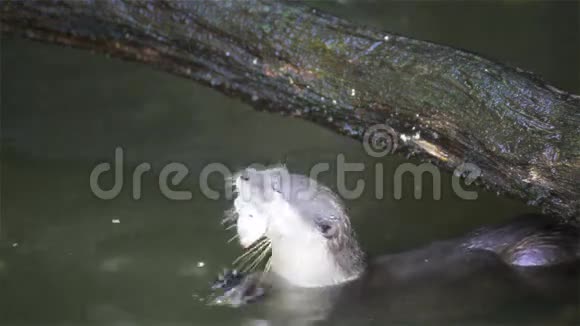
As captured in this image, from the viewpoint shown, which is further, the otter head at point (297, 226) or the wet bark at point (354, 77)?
the otter head at point (297, 226)

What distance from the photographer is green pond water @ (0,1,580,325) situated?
365cm

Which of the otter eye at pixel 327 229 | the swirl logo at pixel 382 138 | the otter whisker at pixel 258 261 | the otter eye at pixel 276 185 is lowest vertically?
the otter whisker at pixel 258 261

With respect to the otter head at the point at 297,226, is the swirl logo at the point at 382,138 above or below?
above

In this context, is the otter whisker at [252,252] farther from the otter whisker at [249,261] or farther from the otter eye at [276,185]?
the otter eye at [276,185]

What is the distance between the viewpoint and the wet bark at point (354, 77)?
10.8 ft

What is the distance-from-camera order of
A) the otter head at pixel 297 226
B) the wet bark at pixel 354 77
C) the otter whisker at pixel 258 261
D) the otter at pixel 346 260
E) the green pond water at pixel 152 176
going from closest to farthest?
the wet bark at pixel 354 77, the otter head at pixel 297 226, the otter at pixel 346 260, the green pond water at pixel 152 176, the otter whisker at pixel 258 261

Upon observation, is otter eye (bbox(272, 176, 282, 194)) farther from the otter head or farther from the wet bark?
the wet bark

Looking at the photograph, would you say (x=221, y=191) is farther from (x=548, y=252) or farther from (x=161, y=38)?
(x=548, y=252)

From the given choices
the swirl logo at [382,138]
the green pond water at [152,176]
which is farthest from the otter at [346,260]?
the swirl logo at [382,138]


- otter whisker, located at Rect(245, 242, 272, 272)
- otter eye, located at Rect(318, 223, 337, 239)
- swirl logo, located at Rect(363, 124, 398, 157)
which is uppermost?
swirl logo, located at Rect(363, 124, 398, 157)

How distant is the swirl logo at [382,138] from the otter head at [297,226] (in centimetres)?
30

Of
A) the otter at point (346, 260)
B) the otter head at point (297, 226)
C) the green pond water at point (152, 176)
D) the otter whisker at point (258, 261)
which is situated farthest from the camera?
the otter whisker at point (258, 261)

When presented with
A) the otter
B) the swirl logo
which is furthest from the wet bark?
the otter

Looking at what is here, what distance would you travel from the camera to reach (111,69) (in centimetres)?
561
